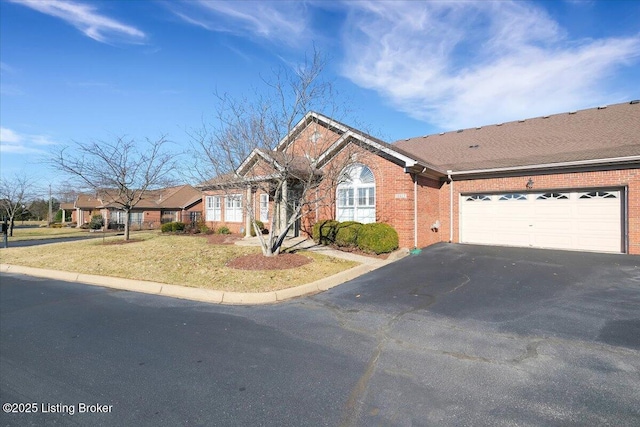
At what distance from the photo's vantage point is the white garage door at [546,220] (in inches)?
462

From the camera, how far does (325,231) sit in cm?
1326

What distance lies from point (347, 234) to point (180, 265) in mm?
5858

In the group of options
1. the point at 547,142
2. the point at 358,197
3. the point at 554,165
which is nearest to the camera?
the point at 554,165

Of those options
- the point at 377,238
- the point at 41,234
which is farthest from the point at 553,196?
the point at 41,234

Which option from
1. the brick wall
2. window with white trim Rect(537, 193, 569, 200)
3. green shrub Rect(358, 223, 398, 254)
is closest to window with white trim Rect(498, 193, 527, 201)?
the brick wall

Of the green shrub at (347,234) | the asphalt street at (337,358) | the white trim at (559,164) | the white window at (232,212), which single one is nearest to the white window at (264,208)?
the white window at (232,212)

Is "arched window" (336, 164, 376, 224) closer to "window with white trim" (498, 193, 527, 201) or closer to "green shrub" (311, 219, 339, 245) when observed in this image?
"green shrub" (311, 219, 339, 245)

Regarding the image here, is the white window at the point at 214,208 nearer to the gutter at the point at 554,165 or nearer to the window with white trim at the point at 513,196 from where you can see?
the gutter at the point at 554,165

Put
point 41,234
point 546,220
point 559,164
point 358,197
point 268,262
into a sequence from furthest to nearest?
point 41,234, point 358,197, point 546,220, point 559,164, point 268,262

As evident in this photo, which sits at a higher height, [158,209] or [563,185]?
[563,185]

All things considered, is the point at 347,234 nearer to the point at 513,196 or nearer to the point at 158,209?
the point at 513,196

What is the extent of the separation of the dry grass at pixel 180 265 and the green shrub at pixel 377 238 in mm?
1638

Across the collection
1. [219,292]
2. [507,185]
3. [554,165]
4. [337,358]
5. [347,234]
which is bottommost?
[337,358]

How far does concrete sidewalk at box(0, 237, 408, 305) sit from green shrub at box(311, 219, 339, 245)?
1151 millimetres
